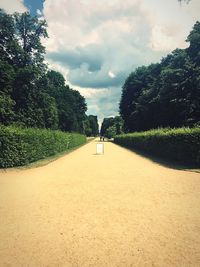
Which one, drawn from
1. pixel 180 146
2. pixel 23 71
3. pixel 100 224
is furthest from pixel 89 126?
pixel 100 224

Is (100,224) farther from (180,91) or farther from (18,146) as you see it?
(180,91)

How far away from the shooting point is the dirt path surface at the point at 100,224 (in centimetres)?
482

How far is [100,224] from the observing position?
6.60m

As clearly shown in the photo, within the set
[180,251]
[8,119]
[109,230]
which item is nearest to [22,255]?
[109,230]

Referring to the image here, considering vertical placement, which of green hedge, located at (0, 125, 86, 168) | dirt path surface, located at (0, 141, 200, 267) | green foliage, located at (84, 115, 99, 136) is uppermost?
green foliage, located at (84, 115, 99, 136)

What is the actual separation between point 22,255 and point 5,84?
28799 millimetres

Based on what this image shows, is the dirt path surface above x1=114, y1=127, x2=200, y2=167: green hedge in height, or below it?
below

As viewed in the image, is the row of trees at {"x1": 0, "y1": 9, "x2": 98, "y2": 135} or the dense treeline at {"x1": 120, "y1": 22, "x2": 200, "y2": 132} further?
the dense treeline at {"x1": 120, "y1": 22, "x2": 200, "y2": 132}

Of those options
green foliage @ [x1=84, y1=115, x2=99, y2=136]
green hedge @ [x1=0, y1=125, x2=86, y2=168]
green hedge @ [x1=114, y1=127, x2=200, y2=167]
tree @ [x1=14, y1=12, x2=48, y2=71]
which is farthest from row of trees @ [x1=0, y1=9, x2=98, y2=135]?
green foliage @ [x1=84, y1=115, x2=99, y2=136]

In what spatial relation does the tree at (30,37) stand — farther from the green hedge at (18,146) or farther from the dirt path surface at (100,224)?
the dirt path surface at (100,224)

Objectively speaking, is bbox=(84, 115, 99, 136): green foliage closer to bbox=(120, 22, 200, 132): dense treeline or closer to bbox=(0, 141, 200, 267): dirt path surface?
bbox=(120, 22, 200, 132): dense treeline

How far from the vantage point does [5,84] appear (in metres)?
31.1

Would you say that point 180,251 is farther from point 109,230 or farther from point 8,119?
point 8,119

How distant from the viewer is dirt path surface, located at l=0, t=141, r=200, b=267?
15.8ft
